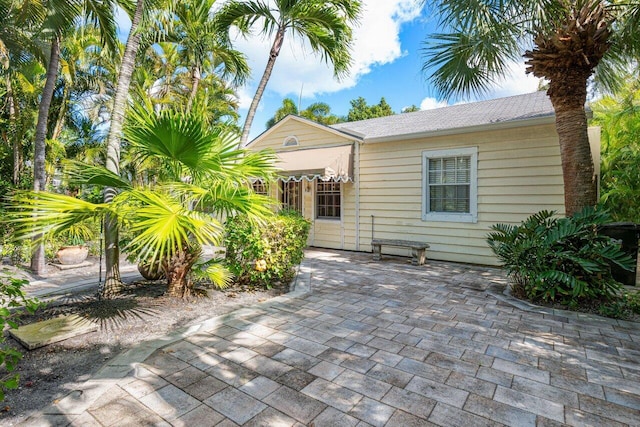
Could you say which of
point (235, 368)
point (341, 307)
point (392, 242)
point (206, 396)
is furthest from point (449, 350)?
point (392, 242)

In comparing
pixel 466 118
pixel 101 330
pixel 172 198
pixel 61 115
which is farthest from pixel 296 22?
pixel 61 115

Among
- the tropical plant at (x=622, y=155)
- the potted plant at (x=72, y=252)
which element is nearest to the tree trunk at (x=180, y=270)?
the potted plant at (x=72, y=252)

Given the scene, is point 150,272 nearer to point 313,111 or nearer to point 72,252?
point 72,252

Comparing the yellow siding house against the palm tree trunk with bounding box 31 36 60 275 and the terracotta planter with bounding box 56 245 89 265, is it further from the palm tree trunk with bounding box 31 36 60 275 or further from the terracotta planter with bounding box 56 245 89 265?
the terracotta planter with bounding box 56 245 89 265

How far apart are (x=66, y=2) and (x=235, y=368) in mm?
7535

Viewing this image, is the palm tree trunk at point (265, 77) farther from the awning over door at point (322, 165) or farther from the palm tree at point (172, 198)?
the palm tree at point (172, 198)

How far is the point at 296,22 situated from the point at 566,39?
576 centimetres

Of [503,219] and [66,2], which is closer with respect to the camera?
[66,2]

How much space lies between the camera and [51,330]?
12.6 feet

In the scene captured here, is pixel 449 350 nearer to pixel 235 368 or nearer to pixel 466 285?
pixel 235 368

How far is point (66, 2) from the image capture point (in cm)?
625

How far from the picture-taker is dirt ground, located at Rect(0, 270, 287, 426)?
2809mm

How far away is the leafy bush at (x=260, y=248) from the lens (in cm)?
602

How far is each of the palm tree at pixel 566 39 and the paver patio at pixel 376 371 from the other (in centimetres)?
284
